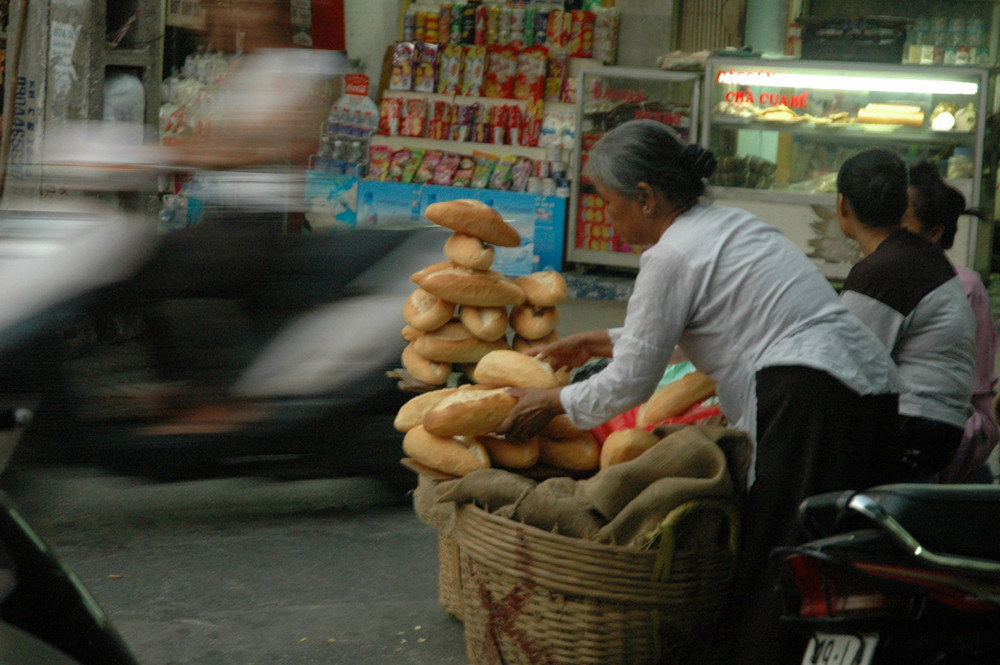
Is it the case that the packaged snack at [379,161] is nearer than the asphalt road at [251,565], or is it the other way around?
the asphalt road at [251,565]

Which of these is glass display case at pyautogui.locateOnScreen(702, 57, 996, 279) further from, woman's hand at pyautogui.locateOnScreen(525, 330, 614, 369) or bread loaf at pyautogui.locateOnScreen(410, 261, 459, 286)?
woman's hand at pyautogui.locateOnScreen(525, 330, 614, 369)

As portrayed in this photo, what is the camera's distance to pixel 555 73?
9.41 m

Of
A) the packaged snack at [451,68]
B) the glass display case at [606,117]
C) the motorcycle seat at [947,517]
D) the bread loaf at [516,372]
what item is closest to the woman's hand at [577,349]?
the bread loaf at [516,372]

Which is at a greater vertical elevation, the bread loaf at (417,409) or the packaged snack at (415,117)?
the packaged snack at (415,117)

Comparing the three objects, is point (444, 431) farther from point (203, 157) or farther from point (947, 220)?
point (203, 157)

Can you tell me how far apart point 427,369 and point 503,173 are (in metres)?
5.92

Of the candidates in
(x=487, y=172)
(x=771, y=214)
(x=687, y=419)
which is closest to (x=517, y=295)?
(x=687, y=419)

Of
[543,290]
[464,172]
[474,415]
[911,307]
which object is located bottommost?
[474,415]

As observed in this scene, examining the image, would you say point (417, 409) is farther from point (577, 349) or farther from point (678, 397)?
point (678, 397)

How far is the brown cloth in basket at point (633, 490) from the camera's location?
8.11ft

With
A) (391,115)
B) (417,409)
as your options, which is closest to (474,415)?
(417,409)

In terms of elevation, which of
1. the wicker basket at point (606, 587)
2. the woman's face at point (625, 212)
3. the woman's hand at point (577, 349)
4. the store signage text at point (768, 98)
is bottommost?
the wicker basket at point (606, 587)

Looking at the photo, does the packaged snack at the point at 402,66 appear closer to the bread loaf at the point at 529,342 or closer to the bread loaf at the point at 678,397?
the bread loaf at the point at 529,342

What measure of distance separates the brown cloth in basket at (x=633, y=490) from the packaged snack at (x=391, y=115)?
7559 millimetres
